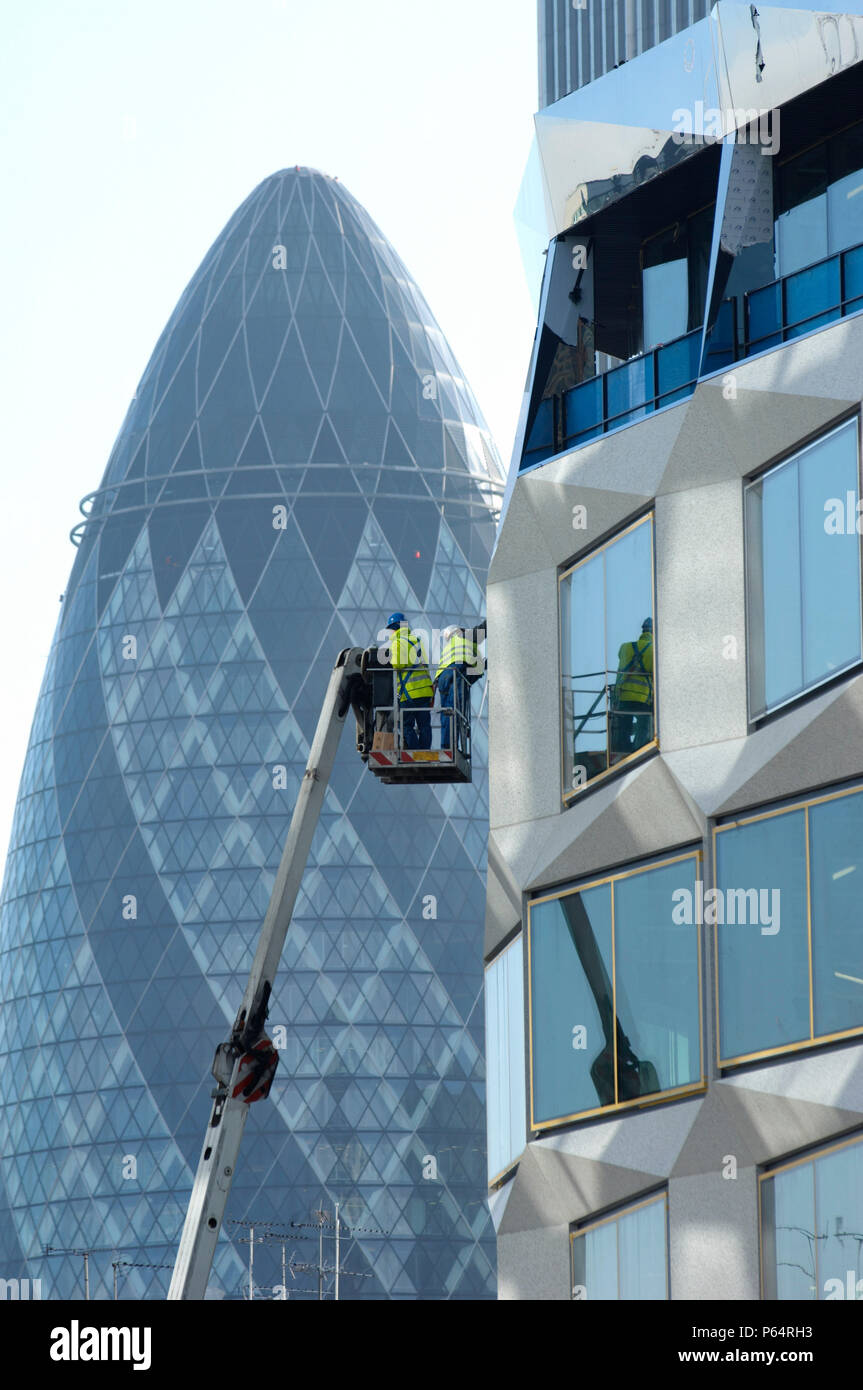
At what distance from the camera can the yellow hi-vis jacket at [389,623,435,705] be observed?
24438mm

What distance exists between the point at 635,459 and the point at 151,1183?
6233 centimetres

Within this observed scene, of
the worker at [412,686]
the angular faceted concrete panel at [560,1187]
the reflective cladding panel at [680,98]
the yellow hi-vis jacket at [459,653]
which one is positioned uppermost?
the reflective cladding panel at [680,98]

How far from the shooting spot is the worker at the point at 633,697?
25.3m

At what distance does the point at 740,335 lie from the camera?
25.6m

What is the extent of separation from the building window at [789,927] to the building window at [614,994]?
20.5 inches

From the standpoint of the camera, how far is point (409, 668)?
80.3 feet

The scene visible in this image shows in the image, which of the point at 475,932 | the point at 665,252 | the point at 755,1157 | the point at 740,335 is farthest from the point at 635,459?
the point at 475,932

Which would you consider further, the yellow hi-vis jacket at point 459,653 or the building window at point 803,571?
the yellow hi-vis jacket at point 459,653

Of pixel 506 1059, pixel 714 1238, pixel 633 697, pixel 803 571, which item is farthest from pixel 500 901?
pixel 803 571

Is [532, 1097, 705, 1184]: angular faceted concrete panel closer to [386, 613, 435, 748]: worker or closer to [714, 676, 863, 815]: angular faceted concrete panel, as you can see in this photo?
[714, 676, 863, 815]: angular faceted concrete panel

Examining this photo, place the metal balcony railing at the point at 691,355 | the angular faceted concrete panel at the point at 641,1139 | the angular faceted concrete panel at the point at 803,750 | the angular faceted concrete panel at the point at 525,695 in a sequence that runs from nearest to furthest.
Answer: the angular faceted concrete panel at the point at 803,750 → the angular faceted concrete panel at the point at 641,1139 → the metal balcony railing at the point at 691,355 → the angular faceted concrete panel at the point at 525,695

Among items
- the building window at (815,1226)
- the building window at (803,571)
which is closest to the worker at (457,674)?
the building window at (803,571)

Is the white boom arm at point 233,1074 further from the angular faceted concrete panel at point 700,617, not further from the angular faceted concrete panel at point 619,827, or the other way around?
the angular faceted concrete panel at point 700,617

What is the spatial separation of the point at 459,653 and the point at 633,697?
2133 millimetres
